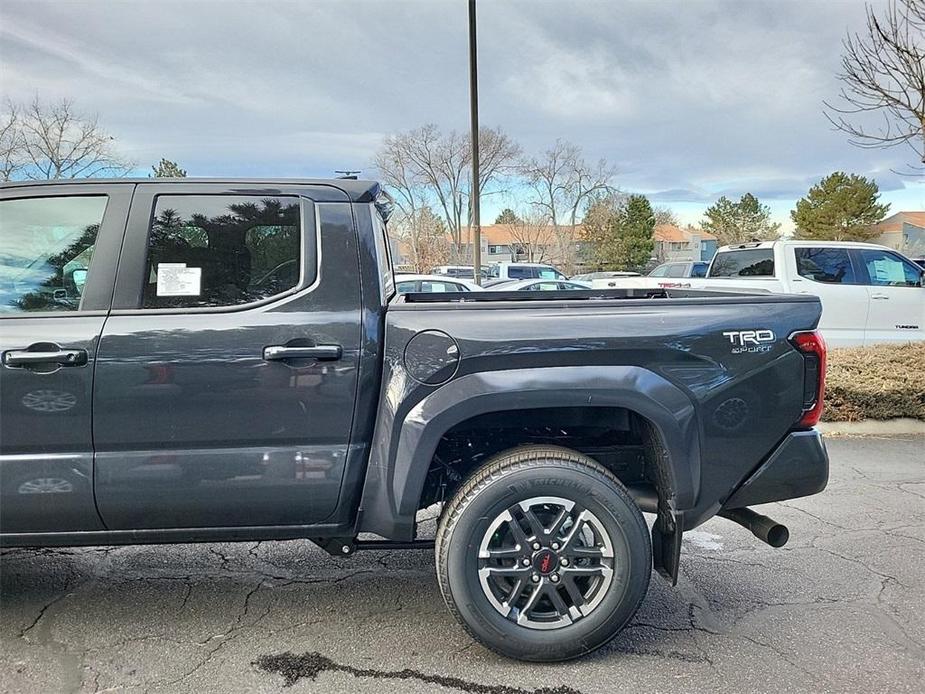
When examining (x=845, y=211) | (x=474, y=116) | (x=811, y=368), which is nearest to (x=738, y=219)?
(x=845, y=211)

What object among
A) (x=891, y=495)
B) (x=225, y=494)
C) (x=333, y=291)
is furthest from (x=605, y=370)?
(x=891, y=495)

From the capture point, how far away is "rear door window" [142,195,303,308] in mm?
2676

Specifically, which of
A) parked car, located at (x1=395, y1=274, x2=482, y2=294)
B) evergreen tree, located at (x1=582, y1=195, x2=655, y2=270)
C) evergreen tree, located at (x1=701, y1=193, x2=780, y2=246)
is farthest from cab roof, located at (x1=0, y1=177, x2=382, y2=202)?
evergreen tree, located at (x1=701, y1=193, x2=780, y2=246)

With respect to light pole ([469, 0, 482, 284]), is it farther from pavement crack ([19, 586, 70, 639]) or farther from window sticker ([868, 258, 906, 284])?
pavement crack ([19, 586, 70, 639])

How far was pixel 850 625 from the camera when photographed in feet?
9.96

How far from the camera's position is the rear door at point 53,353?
8.18 feet

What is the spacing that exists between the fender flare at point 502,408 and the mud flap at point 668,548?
0.83ft

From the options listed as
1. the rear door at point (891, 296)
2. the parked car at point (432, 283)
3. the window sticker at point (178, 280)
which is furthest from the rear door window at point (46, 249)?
the rear door at point (891, 296)

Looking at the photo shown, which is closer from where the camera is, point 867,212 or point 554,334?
point 554,334

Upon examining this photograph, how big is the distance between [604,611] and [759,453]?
93cm

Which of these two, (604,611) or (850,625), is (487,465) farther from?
(850,625)

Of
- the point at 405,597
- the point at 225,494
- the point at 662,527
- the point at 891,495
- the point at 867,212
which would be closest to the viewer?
the point at 225,494

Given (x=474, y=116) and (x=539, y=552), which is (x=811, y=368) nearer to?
(x=539, y=552)

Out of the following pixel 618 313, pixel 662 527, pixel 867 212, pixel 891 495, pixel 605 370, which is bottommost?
pixel 891 495
